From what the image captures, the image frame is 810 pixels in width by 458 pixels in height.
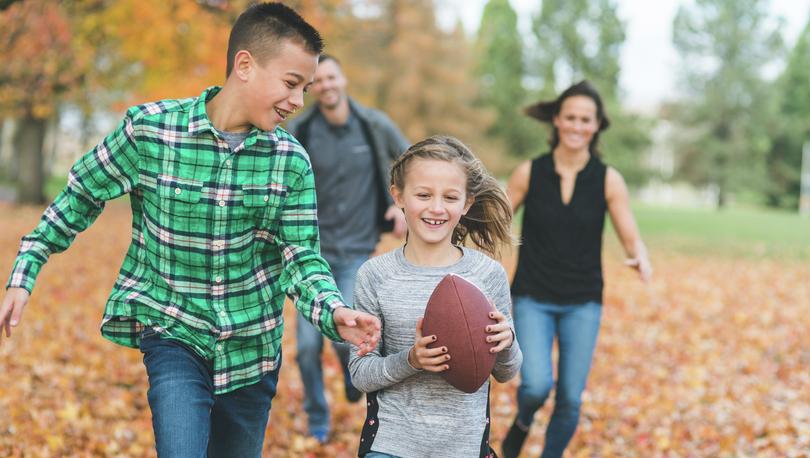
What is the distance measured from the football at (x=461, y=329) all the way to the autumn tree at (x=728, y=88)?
5321cm

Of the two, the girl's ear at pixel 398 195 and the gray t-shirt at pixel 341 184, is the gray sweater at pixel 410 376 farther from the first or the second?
the gray t-shirt at pixel 341 184

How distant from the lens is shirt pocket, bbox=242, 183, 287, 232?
319 cm

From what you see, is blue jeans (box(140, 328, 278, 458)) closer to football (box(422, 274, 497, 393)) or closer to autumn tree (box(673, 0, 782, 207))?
football (box(422, 274, 497, 393))

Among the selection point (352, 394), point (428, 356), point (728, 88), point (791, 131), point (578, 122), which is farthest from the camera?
point (791, 131)

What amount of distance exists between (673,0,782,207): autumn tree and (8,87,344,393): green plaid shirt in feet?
175

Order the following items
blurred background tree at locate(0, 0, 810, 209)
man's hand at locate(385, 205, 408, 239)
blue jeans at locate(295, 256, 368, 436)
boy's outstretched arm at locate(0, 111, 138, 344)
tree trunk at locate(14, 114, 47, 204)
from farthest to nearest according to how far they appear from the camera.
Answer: tree trunk at locate(14, 114, 47, 204) < blurred background tree at locate(0, 0, 810, 209) < man's hand at locate(385, 205, 408, 239) < blue jeans at locate(295, 256, 368, 436) < boy's outstretched arm at locate(0, 111, 138, 344)

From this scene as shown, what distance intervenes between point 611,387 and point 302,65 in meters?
5.85

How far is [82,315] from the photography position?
10.4 metres

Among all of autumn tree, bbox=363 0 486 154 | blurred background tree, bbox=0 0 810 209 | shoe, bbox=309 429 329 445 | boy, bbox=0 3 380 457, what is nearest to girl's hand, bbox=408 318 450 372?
boy, bbox=0 3 380 457

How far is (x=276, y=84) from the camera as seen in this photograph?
3.13 meters

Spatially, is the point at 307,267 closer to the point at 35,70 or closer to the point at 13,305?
the point at 13,305

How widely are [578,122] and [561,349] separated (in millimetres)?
1351

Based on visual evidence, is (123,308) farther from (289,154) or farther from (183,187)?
(289,154)

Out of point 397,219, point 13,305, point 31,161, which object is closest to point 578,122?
point 397,219
